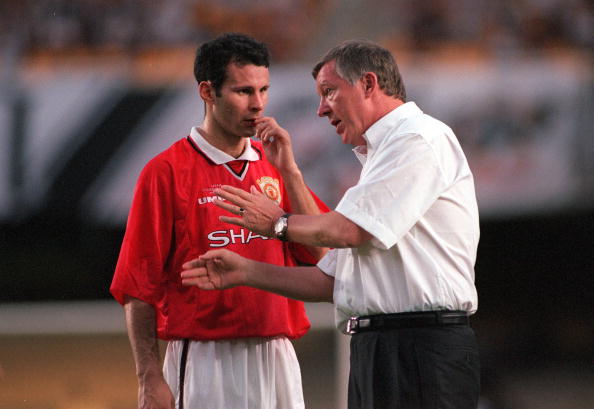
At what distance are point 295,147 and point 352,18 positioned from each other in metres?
0.88

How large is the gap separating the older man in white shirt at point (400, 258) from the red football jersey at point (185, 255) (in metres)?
0.23

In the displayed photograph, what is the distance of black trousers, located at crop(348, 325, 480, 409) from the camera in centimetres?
194

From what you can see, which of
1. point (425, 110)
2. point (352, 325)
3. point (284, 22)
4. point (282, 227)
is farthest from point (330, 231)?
point (284, 22)

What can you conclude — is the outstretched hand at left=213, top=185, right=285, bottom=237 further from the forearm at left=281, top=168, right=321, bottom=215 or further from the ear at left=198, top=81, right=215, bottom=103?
the ear at left=198, top=81, right=215, bottom=103

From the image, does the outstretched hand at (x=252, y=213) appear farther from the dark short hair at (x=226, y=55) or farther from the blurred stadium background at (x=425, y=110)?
the blurred stadium background at (x=425, y=110)

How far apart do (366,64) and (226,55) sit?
21.0 inches

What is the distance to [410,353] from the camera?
196 centimetres

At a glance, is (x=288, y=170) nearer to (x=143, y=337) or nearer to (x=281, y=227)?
(x=281, y=227)

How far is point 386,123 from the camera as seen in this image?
6.85 ft

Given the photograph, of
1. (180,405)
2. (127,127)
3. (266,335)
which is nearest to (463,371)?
(266,335)

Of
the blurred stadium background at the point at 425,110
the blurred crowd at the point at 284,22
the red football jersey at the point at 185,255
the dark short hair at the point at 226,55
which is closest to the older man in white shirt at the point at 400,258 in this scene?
the red football jersey at the point at 185,255

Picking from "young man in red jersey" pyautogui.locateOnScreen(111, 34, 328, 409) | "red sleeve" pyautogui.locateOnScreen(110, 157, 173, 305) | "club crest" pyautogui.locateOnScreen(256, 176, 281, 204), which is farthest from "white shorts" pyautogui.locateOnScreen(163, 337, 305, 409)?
"club crest" pyautogui.locateOnScreen(256, 176, 281, 204)

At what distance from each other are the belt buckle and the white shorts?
15.0 inches

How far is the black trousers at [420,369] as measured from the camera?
1.94m
